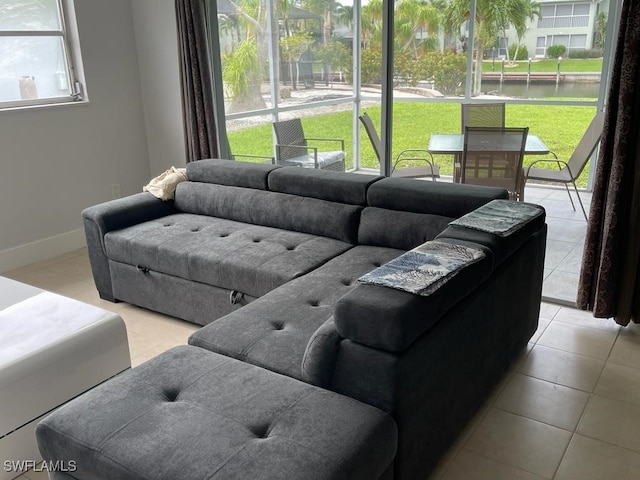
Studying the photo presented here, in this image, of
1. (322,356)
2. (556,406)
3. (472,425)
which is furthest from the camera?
(556,406)

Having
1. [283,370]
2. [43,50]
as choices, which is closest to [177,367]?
[283,370]

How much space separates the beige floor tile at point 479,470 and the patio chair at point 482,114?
6.93 feet

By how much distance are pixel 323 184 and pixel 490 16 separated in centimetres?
138

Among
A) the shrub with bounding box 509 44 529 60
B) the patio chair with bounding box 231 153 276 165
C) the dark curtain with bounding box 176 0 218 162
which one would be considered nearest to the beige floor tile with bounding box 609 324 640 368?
the shrub with bounding box 509 44 529 60

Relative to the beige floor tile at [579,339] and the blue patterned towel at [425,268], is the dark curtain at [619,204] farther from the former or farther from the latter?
the blue patterned towel at [425,268]

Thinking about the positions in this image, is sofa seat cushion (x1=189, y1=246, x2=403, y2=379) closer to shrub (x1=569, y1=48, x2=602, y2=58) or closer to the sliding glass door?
the sliding glass door

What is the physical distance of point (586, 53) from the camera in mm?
3100

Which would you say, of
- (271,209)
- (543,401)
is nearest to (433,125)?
(271,209)

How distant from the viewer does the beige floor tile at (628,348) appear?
2.70m

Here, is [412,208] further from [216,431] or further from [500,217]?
[216,431]

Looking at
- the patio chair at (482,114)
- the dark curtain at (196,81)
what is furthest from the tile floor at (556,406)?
the dark curtain at (196,81)

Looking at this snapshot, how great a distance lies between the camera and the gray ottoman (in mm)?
1392

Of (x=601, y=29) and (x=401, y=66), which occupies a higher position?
(x=601, y=29)

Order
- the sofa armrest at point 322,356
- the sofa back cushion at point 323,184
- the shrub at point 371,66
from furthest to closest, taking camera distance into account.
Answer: the shrub at point 371,66 < the sofa back cushion at point 323,184 < the sofa armrest at point 322,356
